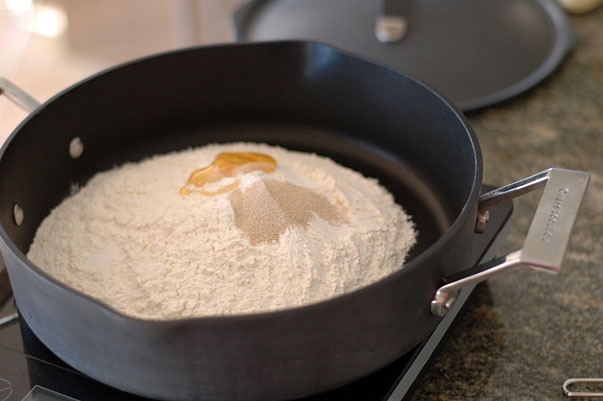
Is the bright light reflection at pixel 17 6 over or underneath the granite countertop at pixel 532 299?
over

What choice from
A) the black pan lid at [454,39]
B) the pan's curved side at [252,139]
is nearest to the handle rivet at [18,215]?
the pan's curved side at [252,139]

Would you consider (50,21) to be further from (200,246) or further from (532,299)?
(532,299)

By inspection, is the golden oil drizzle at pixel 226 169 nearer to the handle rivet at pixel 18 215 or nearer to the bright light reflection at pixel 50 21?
the handle rivet at pixel 18 215

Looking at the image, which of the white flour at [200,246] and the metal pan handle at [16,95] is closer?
the white flour at [200,246]

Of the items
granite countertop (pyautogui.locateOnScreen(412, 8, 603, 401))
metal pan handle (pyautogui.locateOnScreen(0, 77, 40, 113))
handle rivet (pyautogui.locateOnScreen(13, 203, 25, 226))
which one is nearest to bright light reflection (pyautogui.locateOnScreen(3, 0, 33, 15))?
metal pan handle (pyautogui.locateOnScreen(0, 77, 40, 113))

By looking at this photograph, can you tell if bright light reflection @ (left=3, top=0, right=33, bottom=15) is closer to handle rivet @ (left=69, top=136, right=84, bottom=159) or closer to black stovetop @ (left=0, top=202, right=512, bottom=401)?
handle rivet @ (left=69, top=136, right=84, bottom=159)

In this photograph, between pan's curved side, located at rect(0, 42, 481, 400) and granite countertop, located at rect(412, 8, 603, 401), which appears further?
granite countertop, located at rect(412, 8, 603, 401)

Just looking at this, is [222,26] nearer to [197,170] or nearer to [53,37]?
[53,37]
